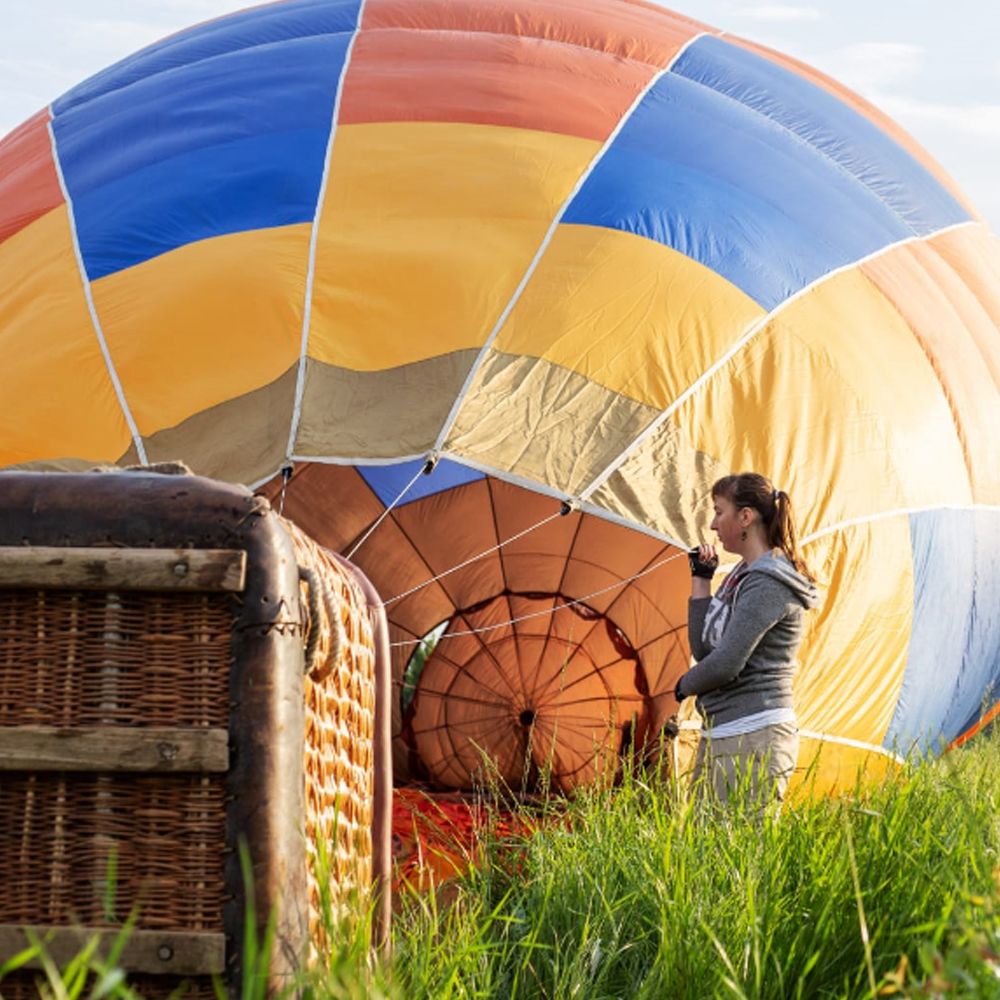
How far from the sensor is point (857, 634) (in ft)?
16.6

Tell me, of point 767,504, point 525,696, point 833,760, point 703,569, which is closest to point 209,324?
point 703,569

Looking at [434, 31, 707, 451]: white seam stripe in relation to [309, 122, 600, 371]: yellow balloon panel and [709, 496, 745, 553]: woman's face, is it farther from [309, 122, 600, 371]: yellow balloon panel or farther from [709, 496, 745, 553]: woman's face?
[709, 496, 745, 553]: woman's face

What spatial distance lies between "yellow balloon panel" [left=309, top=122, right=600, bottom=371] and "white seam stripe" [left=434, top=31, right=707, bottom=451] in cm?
2

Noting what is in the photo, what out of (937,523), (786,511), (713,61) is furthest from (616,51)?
(786,511)

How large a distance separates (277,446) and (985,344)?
2.91m

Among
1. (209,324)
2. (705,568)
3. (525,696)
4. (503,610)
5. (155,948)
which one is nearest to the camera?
(155,948)

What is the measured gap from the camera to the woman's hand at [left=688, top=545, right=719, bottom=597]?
4.42 metres

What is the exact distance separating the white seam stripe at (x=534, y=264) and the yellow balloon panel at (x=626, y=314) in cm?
2

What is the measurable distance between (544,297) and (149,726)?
11.2 feet

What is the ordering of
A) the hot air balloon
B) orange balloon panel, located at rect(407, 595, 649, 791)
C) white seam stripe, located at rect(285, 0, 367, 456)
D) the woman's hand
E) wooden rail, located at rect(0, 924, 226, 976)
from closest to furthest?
wooden rail, located at rect(0, 924, 226, 976) < the woman's hand < white seam stripe, located at rect(285, 0, 367, 456) < the hot air balloon < orange balloon panel, located at rect(407, 595, 649, 791)

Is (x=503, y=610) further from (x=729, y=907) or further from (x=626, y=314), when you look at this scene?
(x=729, y=907)

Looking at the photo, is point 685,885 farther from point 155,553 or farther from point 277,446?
point 277,446

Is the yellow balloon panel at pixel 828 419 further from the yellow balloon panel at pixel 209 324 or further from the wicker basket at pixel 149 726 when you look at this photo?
the wicker basket at pixel 149 726

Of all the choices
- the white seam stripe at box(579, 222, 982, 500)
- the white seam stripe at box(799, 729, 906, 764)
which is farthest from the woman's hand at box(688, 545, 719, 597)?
the white seam stripe at box(799, 729, 906, 764)
